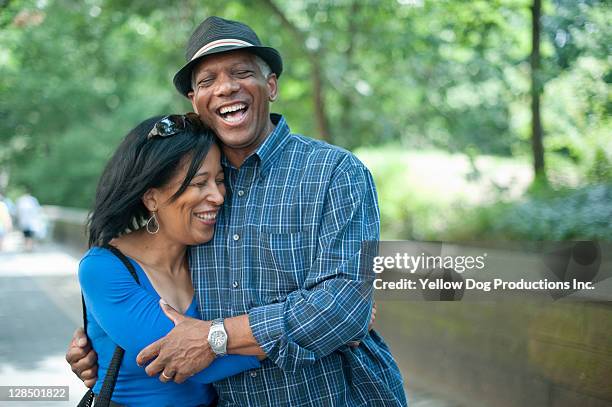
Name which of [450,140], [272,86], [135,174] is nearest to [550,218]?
[450,140]

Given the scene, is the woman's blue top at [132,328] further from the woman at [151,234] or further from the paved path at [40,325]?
the paved path at [40,325]

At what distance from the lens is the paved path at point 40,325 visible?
18.1ft

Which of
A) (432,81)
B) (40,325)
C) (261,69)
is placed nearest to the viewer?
(261,69)

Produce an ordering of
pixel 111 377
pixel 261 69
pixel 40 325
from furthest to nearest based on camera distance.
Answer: pixel 40 325 → pixel 261 69 → pixel 111 377

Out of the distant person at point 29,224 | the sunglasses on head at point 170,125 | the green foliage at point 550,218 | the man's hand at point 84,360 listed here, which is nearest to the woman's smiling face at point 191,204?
the sunglasses on head at point 170,125

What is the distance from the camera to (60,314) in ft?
27.1

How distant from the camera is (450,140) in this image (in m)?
9.15

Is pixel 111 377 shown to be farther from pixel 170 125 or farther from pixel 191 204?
pixel 170 125

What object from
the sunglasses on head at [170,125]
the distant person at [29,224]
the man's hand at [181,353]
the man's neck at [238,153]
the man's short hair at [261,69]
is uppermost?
the man's short hair at [261,69]

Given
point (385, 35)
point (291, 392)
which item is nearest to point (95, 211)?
point (291, 392)

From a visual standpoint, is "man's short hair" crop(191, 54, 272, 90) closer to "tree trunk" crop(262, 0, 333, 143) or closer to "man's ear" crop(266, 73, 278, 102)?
"man's ear" crop(266, 73, 278, 102)

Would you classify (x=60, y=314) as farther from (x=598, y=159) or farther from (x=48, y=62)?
(x=48, y=62)

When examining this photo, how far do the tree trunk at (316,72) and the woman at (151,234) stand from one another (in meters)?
7.47

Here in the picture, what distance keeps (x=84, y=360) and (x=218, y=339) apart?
0.59 meters
